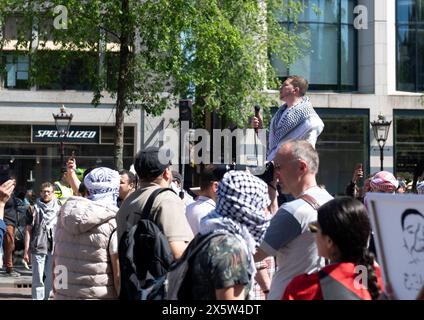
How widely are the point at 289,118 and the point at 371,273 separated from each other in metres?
3.66

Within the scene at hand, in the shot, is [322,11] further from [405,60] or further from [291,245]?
[291,245]

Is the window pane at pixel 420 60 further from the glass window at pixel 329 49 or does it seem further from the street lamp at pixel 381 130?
the street lamp at pixel 381 130

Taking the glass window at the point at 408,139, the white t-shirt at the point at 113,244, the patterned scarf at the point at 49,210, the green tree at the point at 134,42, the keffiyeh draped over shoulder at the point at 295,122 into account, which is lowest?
the patterned scarf at the point at 49,210

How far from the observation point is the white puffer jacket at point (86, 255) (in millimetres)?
5684

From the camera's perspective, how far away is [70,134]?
3128cm

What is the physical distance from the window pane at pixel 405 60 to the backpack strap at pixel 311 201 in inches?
1200

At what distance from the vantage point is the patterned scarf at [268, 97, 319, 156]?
713cm

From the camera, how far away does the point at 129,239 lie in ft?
15.8

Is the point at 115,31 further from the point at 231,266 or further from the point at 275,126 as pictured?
the point at 231,266

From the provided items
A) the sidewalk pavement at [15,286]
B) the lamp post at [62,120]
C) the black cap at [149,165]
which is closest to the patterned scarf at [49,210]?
the sidewalk pavement at [15,286]

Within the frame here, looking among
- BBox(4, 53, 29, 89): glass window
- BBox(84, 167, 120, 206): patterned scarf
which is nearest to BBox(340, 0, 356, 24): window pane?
BBox(4, 53, 29, 89): glass window

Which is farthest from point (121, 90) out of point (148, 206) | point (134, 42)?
point (148, 206)

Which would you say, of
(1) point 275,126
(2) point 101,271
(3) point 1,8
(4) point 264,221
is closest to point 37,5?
(3) point 1,8

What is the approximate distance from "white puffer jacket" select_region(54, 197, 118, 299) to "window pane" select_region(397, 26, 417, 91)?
29810mm
